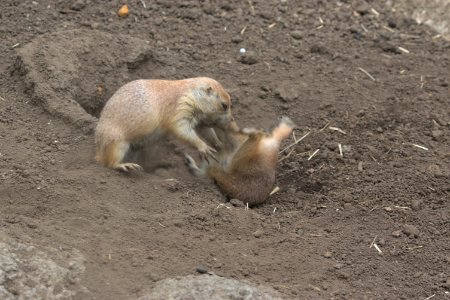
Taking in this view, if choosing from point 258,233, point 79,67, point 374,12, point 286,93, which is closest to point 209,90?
point 286,93

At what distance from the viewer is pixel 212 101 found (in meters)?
6.39

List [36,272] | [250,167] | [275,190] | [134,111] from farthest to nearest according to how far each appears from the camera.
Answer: [275,190], [250,167], [134,111], [36,272]

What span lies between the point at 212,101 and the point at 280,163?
0.79m

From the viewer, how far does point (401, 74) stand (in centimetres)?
761

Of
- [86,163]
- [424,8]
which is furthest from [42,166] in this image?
[424,8]

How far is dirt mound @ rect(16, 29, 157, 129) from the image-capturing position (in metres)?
6.60

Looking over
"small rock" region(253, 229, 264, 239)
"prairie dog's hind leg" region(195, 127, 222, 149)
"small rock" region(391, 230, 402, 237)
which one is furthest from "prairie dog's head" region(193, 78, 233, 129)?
"small rock" region(391, 230, 402, 237)

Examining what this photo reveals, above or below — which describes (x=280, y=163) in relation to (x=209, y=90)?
below

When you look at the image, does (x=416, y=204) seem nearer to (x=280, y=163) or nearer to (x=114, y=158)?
(x=280, y=163)

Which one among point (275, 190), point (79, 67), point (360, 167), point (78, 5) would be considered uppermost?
point (78, 5)

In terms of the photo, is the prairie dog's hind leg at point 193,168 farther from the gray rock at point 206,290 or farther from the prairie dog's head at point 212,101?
the gray rock at point 206,290

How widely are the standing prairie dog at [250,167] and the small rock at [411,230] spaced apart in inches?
45.4

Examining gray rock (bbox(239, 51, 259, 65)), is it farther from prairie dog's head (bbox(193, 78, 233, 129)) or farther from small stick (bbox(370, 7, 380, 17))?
small stick (bbox(370, 7, 380, 17))

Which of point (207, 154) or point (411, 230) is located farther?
point (207, 154)
